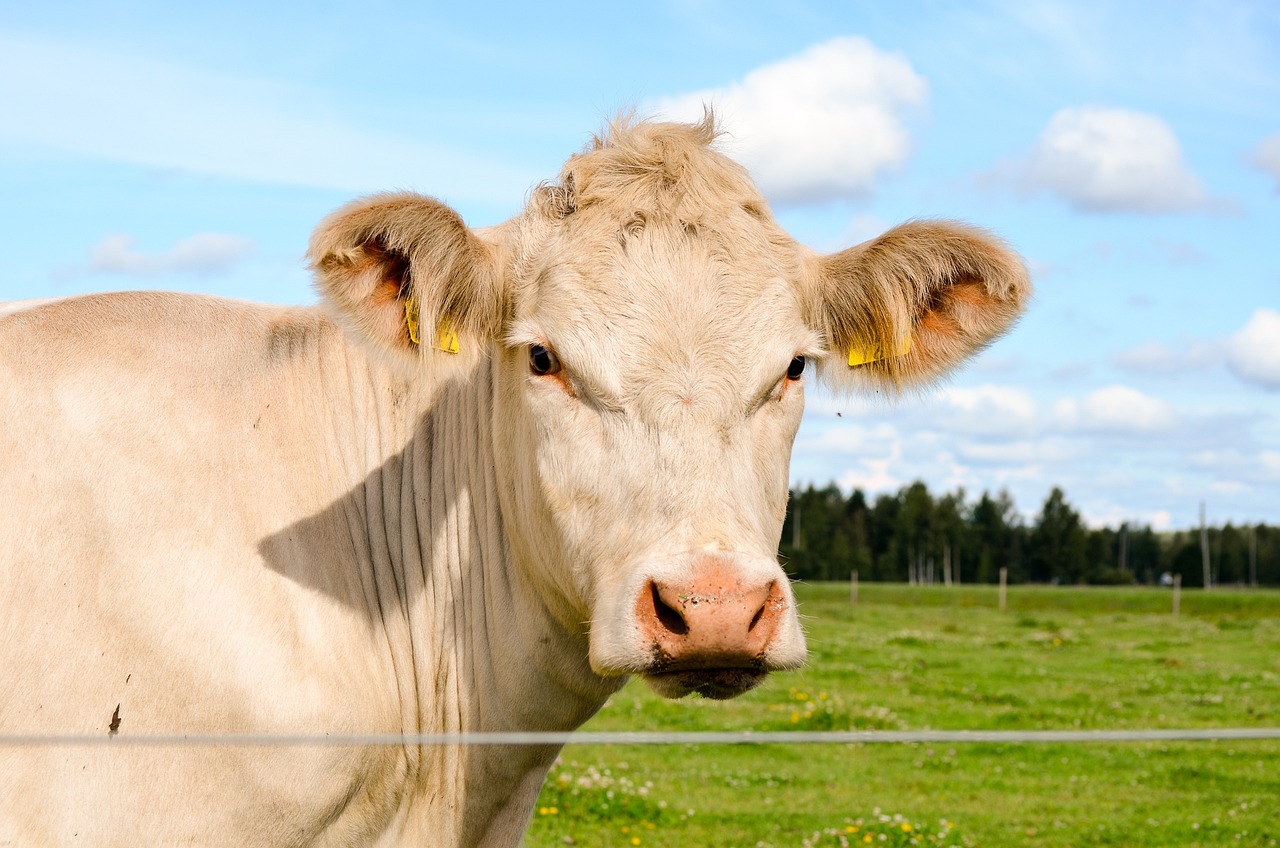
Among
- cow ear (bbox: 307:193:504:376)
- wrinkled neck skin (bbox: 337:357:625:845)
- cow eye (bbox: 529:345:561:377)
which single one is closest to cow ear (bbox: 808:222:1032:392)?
cow eye (bbox: 529:345:561:377)

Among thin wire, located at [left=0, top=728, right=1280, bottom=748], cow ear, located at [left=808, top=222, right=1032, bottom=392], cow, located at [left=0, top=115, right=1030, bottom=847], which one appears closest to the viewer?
thin wire, located at [left=0, top=728, right=1280, bottom=748]

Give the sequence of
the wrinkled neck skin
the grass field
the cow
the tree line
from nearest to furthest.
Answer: the cow, the wrinkled neck skin, the grass field, the tree line

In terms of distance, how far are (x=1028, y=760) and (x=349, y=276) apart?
455 inches

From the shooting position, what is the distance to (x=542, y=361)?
150 inches

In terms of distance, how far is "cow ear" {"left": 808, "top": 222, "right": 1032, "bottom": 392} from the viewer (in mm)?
4324

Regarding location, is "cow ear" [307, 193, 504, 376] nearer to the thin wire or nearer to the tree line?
the thin wire

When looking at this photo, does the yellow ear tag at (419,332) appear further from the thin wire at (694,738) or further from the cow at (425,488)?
the thin wire at (694,738)

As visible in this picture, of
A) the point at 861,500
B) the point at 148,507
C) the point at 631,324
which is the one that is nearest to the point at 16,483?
the point at 148,507

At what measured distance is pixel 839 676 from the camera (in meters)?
18.5

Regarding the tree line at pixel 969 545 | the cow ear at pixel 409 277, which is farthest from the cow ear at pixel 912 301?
the tree line at pixel 969 545

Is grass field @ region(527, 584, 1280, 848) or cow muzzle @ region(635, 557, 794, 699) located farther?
grass field @ region(527, 584, 1280, 848)

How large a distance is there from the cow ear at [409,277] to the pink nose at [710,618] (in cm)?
125

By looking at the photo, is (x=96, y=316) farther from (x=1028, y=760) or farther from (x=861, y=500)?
(x=861, y=500)

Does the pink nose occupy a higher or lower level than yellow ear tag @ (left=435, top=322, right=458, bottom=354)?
lower
